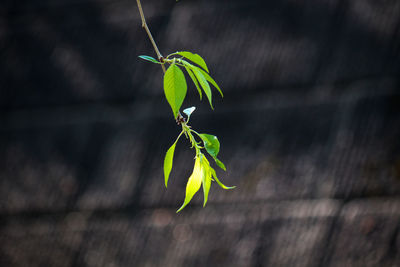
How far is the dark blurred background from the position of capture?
0.82 meters

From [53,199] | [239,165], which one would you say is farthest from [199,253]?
[53,199]

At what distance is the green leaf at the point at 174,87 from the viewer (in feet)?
0.78

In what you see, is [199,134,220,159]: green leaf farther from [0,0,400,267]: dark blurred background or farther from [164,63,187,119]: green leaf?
[0,0,400,267]: dark blurred background

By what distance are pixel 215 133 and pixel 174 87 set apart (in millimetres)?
657

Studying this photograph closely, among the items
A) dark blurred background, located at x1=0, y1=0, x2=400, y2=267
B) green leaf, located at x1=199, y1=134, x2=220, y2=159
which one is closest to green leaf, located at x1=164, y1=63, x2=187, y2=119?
green leaf, located at x1=199, y1=134, x2=220, y2=159

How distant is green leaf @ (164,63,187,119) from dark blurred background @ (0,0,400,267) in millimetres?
635

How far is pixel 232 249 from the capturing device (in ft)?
2.74

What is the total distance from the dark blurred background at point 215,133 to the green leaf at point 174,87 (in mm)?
635

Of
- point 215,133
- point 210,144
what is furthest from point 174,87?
point 215,133

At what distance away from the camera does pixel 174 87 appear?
240 mm

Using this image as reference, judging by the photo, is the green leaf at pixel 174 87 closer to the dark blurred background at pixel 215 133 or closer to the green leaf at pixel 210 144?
the green leaf at pixel 210 144

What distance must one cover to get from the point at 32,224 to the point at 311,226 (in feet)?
1.92

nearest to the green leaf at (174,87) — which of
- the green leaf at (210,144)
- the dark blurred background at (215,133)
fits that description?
the green leaf at (210,144)

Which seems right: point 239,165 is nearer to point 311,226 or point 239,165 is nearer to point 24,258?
point 311,226
